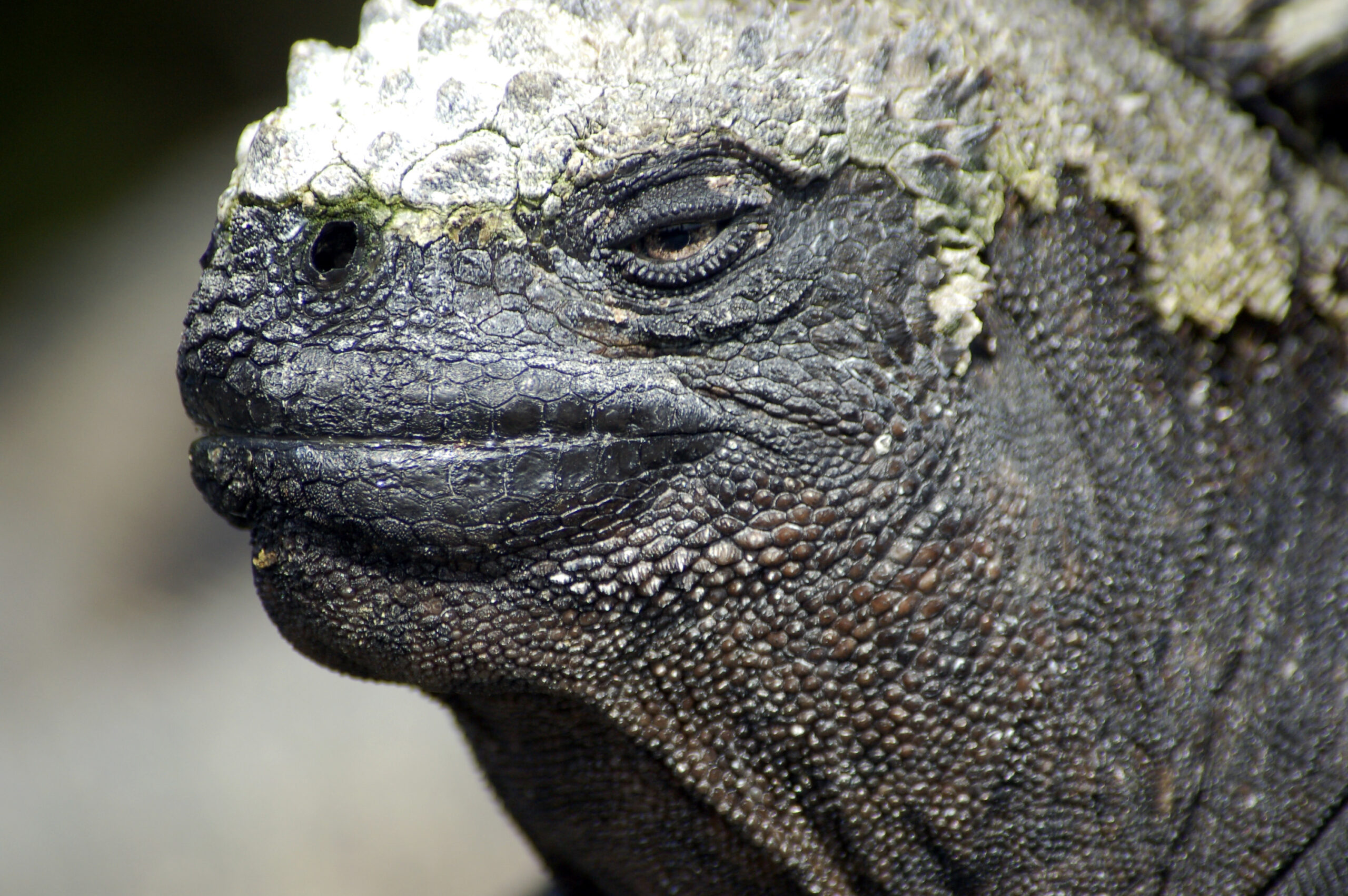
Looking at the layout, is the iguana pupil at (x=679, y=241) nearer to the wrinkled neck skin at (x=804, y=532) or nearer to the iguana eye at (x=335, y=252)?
the wrinkled neck skin at (x=804, y=532)

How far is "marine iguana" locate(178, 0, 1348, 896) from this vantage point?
1952mm

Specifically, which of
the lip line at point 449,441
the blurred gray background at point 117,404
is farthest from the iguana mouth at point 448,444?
the blurred gray background at point 117,404

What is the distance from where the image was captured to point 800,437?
206cm

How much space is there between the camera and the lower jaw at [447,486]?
1908mm

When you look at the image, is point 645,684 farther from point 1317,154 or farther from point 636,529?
point 1317,154

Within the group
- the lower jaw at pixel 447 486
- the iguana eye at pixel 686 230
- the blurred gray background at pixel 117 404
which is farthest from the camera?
the blurred gray background at pixel 117 404

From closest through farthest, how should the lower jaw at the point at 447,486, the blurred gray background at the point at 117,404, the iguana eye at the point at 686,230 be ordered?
1. the lower jaw at the point at 447,486
2. the iguana eye at the point at 686,230
3. the blurred gray background at the point at 117,404

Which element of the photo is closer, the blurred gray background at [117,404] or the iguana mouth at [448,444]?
the iguana mouth at [448,444]

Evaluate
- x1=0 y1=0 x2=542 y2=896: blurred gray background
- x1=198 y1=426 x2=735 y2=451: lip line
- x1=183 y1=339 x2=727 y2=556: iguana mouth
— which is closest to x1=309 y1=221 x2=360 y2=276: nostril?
x1=183 y1=339 x2=727 y2=556: iguana mouth

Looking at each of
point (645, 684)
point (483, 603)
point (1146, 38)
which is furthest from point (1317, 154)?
point (483, 603)

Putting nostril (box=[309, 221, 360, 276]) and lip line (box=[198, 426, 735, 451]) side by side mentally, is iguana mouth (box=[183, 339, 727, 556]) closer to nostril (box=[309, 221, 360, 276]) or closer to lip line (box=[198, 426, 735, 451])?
lip line (box=[198, 426, 735, 451])

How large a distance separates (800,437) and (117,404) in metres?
8.50

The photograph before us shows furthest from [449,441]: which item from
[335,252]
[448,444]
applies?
[335,252]

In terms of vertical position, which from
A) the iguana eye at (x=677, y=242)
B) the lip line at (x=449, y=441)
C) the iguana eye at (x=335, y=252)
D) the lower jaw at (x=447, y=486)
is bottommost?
the lower jaw at (x=447, y=486)
